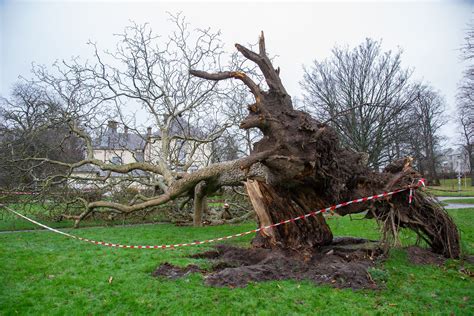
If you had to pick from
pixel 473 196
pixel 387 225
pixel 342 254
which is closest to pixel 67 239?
pixel 342 254

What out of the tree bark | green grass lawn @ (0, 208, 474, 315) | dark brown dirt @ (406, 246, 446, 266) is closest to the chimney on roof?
the tree bark

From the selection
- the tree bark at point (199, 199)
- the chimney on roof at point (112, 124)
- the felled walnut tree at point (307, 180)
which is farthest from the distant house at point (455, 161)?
the felled walnut tree at point (307, 180)

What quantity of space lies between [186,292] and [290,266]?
6.10 ft

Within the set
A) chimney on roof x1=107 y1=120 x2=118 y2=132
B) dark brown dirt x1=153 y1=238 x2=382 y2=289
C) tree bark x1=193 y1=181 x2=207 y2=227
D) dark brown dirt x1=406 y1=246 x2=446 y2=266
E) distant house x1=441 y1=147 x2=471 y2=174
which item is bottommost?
dark brown dirt x1=406 y1=246 x2=446 y2=266

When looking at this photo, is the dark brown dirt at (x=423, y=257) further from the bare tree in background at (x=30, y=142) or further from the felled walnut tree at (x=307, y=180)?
the bare tree in background at (x=30, y=142)

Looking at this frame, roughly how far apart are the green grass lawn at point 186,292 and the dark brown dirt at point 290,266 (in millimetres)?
216

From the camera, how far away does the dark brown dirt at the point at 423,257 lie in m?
6.47

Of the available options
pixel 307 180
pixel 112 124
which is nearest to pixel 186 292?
pixel 307 180

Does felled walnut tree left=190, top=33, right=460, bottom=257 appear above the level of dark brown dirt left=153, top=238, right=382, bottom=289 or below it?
above

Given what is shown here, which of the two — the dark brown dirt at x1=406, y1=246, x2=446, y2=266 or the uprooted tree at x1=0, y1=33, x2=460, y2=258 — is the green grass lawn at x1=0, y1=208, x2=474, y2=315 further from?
the uprooted tree at x1=0, y1=33, x2=460, y2=258

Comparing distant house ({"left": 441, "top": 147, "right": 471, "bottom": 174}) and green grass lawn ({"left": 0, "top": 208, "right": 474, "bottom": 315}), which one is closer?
green grass lawn ({"left": 0, "top": 208, "right": 474, "bottom": 315})

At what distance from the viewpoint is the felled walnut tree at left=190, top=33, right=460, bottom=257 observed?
634 cm

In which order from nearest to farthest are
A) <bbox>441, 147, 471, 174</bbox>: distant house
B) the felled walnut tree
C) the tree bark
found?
the felled walnut tree
the tree bark
<bbox>441, 147, 471, 174</bbox>: distant house

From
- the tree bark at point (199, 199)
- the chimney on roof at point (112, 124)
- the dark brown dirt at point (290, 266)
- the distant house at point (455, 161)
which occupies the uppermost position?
the chimney on roof at point (112, 124)
